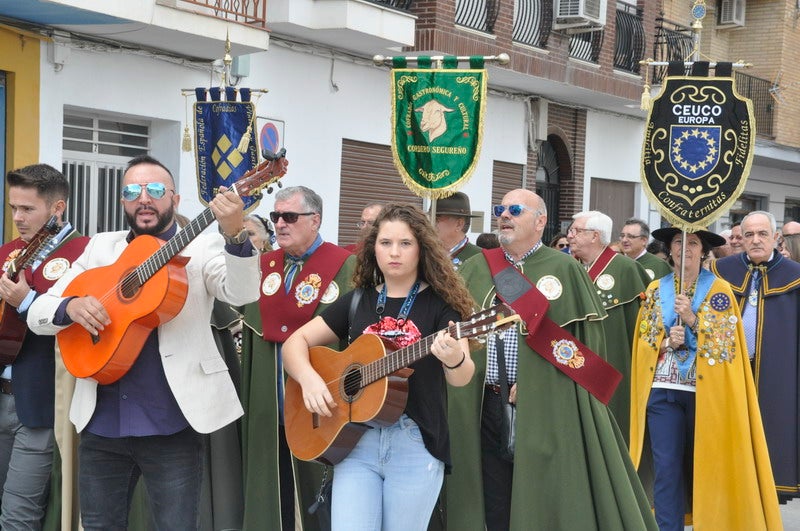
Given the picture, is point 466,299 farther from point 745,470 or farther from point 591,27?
point 591,27

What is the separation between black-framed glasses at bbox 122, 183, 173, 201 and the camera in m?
4.96

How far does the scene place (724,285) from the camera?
7398 millimetres

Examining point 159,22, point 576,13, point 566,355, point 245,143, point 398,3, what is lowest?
point 566,355

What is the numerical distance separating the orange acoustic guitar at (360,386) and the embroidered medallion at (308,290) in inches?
56.4

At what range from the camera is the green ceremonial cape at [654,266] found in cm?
980

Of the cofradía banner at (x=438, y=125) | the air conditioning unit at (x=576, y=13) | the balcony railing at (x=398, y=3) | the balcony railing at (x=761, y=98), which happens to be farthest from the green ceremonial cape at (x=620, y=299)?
the balcony railing at (x=761, y=98)

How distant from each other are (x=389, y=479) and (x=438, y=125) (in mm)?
3142

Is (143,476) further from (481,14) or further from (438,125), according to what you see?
(481,14)

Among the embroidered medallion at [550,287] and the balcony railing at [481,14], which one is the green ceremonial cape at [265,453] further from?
the balcony railing at [481,14]

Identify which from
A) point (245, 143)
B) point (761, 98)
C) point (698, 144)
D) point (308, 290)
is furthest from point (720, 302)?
point (761, 98)

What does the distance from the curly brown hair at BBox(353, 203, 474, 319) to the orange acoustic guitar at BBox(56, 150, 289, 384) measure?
70 cm

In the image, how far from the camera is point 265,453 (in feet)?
21.6

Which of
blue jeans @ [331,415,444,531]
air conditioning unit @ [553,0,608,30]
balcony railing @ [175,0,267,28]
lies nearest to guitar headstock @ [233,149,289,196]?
blue jeans @ [331,415,444,531]

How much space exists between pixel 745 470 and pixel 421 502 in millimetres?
3354
